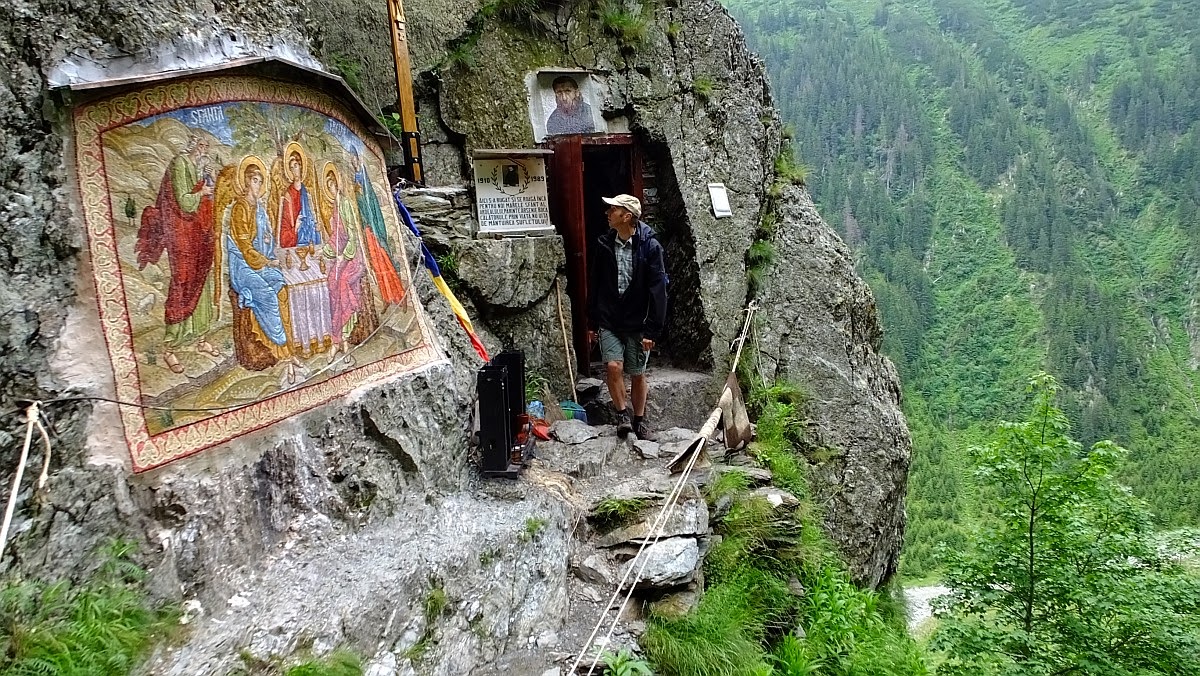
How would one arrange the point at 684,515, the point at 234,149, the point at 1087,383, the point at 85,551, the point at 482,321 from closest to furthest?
the point at 85,551
the point at 234,149
the point at 684,515
the point at 482,321
the point at 1087,383

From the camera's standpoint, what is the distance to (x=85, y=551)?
2.67m

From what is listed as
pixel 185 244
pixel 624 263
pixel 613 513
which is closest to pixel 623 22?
pixel 624 263

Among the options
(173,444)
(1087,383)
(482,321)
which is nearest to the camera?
(173,444)

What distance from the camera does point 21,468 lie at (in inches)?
96.3

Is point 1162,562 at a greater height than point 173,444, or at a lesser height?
lesser

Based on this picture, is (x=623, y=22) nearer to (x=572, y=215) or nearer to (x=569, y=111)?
(x=569, y=111)

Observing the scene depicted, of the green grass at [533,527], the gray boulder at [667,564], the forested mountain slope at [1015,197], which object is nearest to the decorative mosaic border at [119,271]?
the green grass at [533,527]

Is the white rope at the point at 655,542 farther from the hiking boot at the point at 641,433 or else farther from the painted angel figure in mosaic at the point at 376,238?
the painted angel figure in mosaic at the point at 376,238

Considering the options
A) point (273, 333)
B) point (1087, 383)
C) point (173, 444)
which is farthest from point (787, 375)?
point (1087, 383)

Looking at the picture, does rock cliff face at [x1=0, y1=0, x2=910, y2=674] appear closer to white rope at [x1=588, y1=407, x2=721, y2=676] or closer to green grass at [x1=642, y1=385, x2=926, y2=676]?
white rope at [x1=588, y1=407, x2=721, y2=676]

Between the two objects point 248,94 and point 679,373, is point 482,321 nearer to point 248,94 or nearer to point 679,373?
point 679,373

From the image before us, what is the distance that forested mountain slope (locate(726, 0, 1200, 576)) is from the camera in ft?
155

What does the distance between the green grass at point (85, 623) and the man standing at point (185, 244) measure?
890mm

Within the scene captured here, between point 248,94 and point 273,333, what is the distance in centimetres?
125
